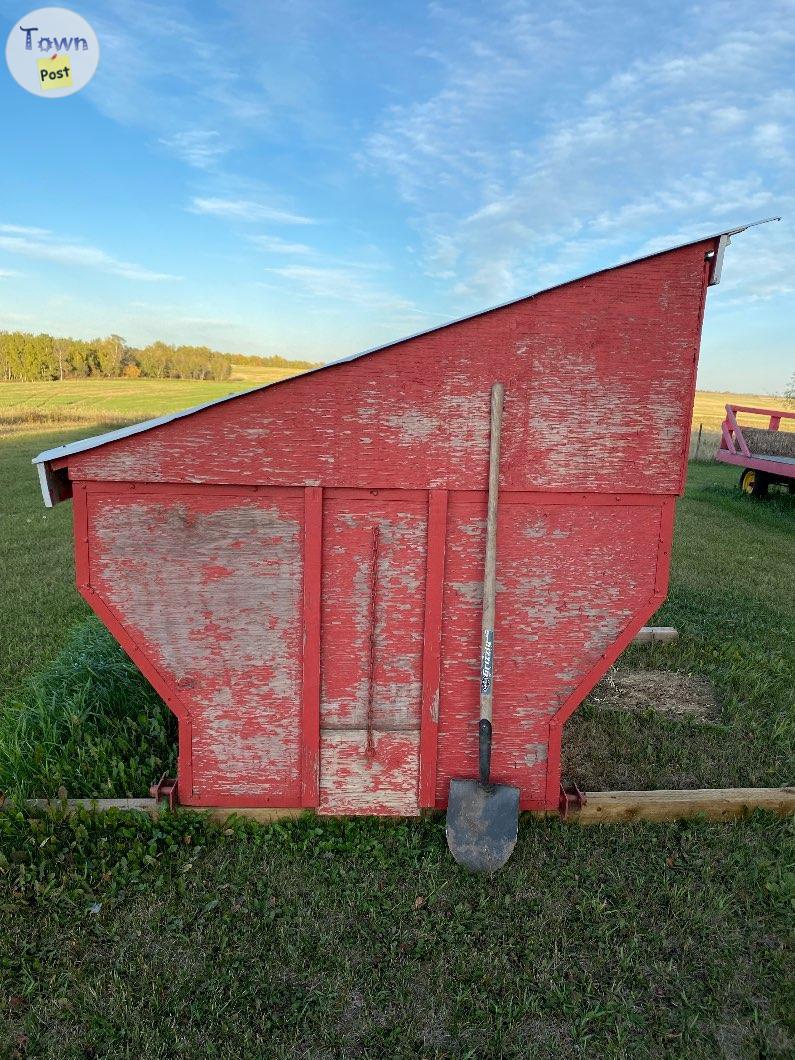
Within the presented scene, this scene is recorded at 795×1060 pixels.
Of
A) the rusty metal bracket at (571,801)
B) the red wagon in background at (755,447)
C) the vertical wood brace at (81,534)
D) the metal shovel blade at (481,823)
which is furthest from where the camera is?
the red wagon in background at (755,447)

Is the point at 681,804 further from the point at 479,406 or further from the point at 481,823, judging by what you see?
the point at 479,406

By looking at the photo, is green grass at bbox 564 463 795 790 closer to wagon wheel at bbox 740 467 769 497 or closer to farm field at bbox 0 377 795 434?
wagon wheel at bbox 740 467 769 497

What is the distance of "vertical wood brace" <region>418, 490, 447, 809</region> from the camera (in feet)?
11.3

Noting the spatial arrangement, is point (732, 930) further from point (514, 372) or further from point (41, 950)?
point (41, 950)

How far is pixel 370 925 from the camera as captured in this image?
3.12 m

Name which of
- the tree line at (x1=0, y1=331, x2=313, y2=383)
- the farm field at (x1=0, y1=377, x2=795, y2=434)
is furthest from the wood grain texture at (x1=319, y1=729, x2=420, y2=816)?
the tree line at (x1=0, y1=331, x2=313, y2=383)

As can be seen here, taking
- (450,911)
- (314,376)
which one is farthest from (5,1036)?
(314,376)

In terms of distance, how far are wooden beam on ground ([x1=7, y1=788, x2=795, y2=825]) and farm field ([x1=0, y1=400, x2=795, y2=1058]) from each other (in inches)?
3.0

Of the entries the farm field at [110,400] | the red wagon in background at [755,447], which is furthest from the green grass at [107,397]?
the red wagon in background at [755,447]

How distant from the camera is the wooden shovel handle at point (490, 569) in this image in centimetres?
331

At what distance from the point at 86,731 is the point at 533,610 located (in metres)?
2.90

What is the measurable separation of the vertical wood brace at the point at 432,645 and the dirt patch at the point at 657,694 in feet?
7.20

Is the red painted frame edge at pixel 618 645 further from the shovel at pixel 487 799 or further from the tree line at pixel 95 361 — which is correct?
the tree line at pixel 95 361

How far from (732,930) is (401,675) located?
1927mm
